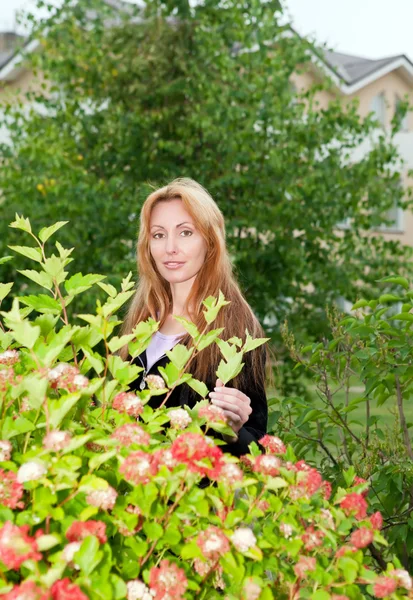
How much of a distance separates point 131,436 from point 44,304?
583mm

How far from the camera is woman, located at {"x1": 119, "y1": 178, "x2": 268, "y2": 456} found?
3006 millimetres

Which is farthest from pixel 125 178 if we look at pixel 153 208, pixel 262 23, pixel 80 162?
pixel 153 208

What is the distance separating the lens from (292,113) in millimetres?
9758

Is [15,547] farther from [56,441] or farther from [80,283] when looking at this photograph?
[80,283]

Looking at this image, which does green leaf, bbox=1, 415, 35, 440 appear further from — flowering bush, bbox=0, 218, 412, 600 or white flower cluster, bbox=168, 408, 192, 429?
white flower cluster, bbox=168, 408, 192, 429

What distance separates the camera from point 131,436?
158 cm

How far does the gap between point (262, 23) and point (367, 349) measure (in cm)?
800

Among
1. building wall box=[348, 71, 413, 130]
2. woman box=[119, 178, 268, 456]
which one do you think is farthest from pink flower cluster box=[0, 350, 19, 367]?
building wall box=[348, 71, 413, 130]

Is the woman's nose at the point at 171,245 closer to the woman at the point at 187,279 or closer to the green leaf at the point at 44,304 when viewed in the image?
the woman at the point at 187,279

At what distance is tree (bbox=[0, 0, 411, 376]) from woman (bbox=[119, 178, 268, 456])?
5.54m

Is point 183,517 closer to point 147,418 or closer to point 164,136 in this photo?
point 147,418

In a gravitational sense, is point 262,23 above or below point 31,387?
above

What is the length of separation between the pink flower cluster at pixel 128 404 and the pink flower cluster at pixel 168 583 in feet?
1.19

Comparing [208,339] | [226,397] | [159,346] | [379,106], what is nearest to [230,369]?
[208,339]
